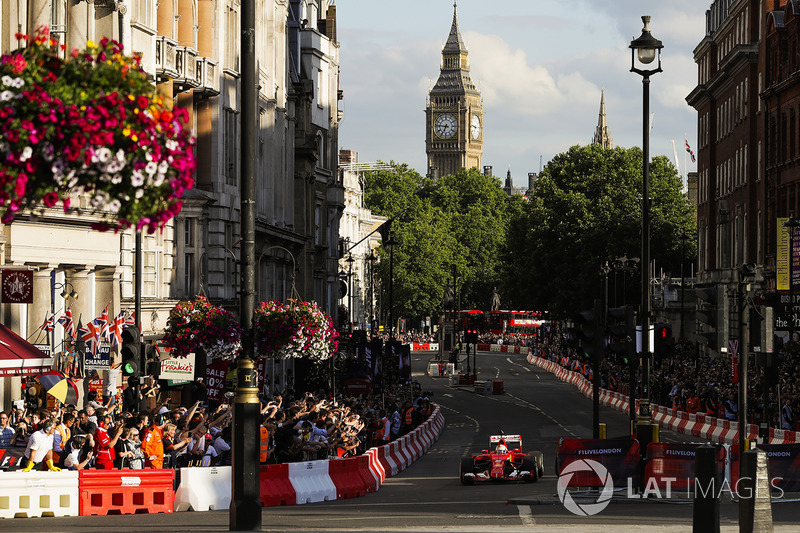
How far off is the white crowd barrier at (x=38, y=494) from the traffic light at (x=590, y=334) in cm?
863

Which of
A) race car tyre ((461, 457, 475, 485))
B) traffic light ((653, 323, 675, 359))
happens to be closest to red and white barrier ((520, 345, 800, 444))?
traffic light ((653, 323, 675, 359))

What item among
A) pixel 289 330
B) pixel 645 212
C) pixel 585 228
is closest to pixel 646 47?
pixel 645 212

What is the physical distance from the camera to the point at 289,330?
1105 inches

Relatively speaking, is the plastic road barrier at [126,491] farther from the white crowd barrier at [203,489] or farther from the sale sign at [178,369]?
the sale sign at [178,369]

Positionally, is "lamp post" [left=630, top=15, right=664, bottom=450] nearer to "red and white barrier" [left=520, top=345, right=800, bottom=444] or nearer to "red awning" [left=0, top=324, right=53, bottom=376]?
"red and white barrier" [left=520, top=345, right=800, bottom=444]

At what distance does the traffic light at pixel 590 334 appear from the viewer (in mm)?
23328

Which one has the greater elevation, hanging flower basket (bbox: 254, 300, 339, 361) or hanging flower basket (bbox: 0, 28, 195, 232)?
hanging flower basket (bbox: 0, 28, 195, 232)

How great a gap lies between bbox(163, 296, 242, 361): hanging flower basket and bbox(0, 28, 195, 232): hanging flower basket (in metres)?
19.3

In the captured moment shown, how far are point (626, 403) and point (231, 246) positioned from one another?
21.6 metres

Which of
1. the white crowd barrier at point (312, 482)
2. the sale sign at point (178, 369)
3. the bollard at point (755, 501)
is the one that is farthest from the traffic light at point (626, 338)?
the sale sign at point (178, 369)

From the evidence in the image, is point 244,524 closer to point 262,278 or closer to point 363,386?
point 363,386

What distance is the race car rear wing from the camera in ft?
95.0

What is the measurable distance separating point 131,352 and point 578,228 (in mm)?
64650

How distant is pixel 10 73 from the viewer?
888cm
